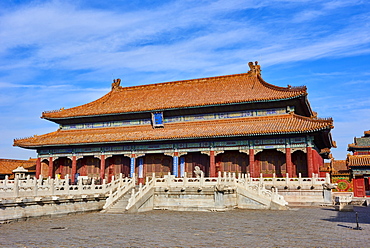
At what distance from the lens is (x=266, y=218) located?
1800 cm

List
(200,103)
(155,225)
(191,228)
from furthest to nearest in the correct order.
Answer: (200,103) < (155,225) < (191,228)

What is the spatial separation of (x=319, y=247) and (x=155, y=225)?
7.35 metres

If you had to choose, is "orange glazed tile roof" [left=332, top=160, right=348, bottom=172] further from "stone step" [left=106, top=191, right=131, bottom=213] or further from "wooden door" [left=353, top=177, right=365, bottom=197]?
"stone step" [left=106, top=191, right=131, bottom=213]

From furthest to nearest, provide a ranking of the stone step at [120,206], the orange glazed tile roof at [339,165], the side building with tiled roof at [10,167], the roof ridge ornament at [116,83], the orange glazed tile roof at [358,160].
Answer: the orange glazed tile roof at [339,165], the roof ridge ornament at [116,83], the side building with tiled roof at [10,167], the orange glazed tile roof at [358,160], the stone step at [120,206]

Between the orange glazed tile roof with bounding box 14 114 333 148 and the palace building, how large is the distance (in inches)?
3.1

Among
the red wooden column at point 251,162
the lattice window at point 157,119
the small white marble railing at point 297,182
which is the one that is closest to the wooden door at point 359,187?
the small white marble railing at point 297,182

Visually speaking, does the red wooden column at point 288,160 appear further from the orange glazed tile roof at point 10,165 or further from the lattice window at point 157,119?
the orange glazed tile roof at point 10,165

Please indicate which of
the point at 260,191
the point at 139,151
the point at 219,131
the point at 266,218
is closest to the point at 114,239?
the point at 266,218

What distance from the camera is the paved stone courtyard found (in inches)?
446

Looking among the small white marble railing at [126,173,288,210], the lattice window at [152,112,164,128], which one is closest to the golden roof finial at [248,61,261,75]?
the lattice window at [152,112,164,128]

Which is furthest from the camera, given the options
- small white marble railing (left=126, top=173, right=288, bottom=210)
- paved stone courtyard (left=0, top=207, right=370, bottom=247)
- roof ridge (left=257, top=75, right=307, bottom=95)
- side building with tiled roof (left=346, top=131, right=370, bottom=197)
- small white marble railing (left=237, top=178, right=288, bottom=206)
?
side building with tiled roof (left=346, top=131, right=370, bottom=197)

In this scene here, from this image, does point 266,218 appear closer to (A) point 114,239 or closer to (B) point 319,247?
(B) point 319,247

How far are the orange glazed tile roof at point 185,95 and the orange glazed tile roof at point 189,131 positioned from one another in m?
1.81

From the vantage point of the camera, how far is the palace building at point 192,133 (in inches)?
1182
